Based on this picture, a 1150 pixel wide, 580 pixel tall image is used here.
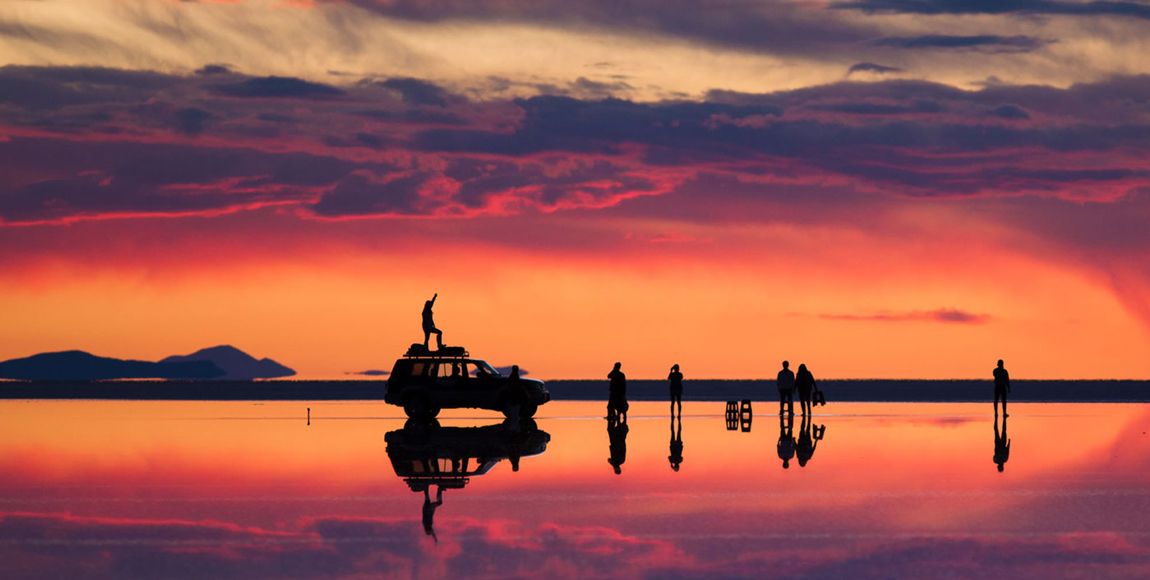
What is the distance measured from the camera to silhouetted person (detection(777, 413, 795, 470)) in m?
25.1

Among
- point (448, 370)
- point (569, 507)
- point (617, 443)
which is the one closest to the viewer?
point (569, 507)

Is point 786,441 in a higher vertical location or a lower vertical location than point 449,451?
higher

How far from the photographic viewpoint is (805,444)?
2880 cm

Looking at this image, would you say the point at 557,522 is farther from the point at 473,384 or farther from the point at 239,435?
the point at 473,384

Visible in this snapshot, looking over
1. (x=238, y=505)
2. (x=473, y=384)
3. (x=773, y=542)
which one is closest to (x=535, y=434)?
(x=473, y=384)

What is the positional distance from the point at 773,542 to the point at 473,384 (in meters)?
23.8

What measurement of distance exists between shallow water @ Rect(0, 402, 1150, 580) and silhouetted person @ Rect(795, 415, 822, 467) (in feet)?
0.64

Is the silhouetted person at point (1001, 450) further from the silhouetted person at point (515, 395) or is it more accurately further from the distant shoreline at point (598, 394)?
the distant shoreline at point (598, 394)

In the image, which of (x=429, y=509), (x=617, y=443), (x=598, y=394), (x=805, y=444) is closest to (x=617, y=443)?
(x=617, y=443)

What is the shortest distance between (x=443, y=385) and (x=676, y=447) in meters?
10.8

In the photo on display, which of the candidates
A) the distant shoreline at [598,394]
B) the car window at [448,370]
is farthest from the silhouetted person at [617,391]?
the distant shoreline at [598,394]

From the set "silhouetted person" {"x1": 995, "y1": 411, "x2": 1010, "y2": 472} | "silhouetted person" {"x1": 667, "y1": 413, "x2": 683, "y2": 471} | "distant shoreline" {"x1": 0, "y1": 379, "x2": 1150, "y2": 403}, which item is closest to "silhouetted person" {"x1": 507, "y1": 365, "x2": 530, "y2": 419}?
"silhouetted person" {"x1": 667, "y1": 413, "x2": 683, "y2": 471}

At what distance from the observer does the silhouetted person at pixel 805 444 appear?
81.3 ft

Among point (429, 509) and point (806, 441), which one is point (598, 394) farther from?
point (429, 509)
